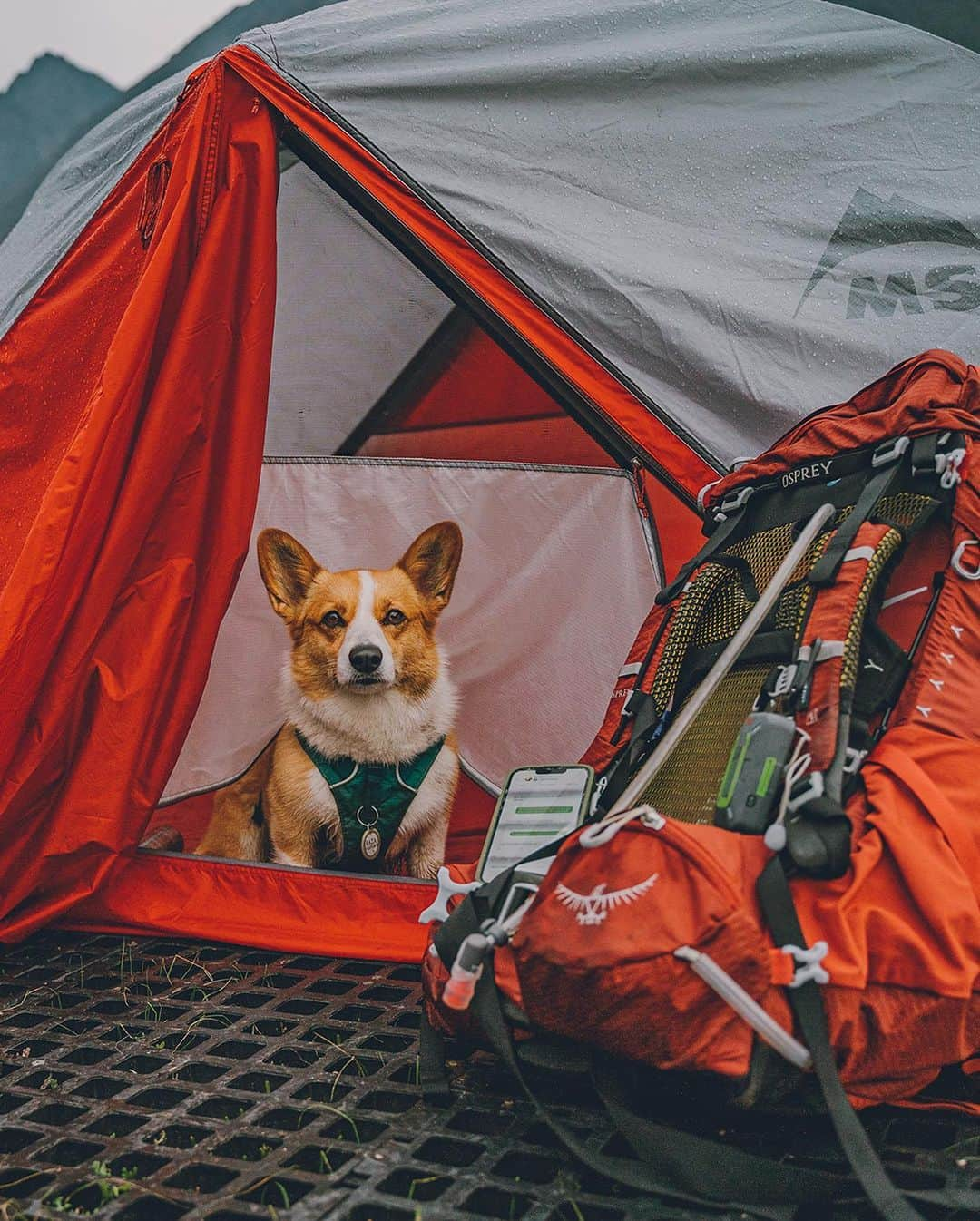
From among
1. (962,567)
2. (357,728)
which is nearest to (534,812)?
(962,567)

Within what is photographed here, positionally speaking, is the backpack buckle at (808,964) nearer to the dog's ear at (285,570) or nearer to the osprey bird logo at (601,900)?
the osprey bird logo at (601,900)

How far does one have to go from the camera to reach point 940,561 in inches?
68.1

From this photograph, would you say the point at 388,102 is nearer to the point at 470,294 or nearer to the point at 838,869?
the point at 470,294

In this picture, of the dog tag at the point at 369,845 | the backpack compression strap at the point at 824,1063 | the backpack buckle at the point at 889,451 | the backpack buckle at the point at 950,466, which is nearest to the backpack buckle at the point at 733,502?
the backpack buckle at the point at 889,451

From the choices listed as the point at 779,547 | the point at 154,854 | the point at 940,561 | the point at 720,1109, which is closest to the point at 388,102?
the point at 779,547

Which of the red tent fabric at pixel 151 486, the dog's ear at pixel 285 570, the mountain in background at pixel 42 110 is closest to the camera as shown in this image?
the red tent fabric at pixel 151 486

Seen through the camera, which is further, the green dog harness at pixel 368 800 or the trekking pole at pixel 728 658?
the green dog harness at pixel 368 800

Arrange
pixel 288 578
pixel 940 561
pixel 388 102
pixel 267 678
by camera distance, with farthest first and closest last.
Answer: pixel 267 678 < pixel 288 578 < pixel 388 102 < pixel 940 561

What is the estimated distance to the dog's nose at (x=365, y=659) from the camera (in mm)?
2572

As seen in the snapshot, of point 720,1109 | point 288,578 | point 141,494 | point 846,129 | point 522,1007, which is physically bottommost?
point 720,1109

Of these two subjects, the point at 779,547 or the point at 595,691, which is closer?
the point at 779,547

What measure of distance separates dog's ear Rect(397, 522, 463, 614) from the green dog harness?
1.51 ft

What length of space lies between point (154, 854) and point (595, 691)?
1198 mm

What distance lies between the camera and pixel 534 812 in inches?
71.2
